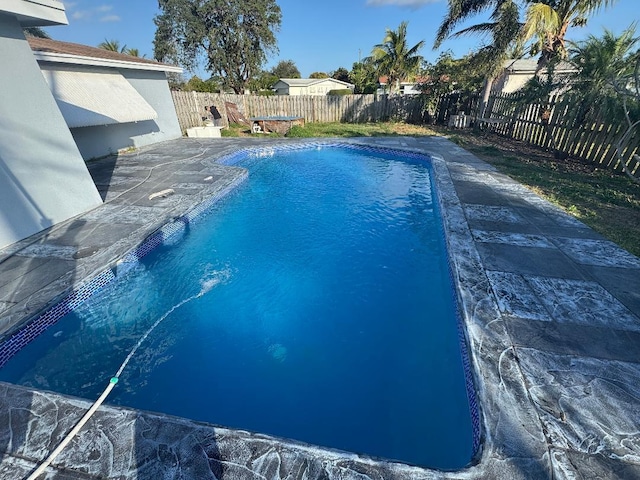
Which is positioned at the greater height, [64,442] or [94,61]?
[94,61]

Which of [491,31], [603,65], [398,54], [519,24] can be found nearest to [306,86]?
[398,54]

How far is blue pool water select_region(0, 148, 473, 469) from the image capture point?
2.82m

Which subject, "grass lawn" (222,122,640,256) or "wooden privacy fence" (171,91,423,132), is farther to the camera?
"wooden privacy fence" (171,91,423,132)

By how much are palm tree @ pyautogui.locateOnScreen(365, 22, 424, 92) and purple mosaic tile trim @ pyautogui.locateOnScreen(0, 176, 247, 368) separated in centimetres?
1874

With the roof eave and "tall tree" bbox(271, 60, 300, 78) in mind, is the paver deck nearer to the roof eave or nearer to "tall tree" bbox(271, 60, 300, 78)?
the roof eave

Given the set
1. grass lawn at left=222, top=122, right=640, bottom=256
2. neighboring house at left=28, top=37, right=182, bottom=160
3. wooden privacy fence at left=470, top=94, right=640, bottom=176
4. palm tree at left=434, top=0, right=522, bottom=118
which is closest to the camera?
grass lawn at left=222, top=122, right=640, bottom=256

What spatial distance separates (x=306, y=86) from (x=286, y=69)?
2484 cm

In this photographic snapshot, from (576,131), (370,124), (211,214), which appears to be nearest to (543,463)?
(211,214)

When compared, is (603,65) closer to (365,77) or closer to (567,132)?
(567,132)

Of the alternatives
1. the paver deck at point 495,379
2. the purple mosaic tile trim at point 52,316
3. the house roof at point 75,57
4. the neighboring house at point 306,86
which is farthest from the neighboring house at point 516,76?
the purple mosaic tile trim at point 52,316

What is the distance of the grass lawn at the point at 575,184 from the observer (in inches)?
195

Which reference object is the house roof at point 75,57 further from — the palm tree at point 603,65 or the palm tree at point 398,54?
the palm tree at point 398,54

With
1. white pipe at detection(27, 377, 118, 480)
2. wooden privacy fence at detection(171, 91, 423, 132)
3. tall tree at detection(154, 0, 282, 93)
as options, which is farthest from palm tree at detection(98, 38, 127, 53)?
white pipe at detection(27, 377, 118, 480)

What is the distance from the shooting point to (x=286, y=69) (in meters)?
56.0
